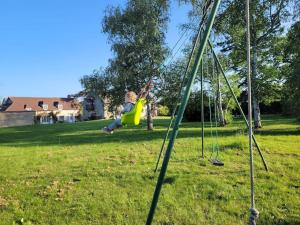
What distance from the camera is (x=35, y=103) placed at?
2403 inches

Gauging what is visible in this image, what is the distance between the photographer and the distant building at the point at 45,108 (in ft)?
191

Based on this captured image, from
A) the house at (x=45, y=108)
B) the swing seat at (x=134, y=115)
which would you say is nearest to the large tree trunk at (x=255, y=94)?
the swing seat at (x=134, y=115)

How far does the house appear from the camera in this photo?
58.3 metres

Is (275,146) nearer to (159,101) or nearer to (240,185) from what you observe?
(240,185)

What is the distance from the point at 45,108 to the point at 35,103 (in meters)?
1.98

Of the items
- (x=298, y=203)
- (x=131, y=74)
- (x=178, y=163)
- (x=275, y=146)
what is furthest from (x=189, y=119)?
(x=298, y=203)

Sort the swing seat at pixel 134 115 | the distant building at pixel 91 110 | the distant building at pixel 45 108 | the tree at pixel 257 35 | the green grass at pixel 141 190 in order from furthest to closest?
the distant building at pixel 91 110 → the distant building at pixel 45 108 → the tree at pixel 257 35 → the green grass at pixel 141 190 → the swing seat at pixel 134 115

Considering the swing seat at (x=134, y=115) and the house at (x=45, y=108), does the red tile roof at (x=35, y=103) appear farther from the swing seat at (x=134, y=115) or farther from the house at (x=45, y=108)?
the swing seat at (x=134, y=115)

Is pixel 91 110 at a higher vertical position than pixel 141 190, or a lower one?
higher

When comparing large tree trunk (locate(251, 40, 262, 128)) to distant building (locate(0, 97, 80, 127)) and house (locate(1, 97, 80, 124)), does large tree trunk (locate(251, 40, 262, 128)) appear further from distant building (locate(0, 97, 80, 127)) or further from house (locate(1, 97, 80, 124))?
house (locate(1, 97, 80, 124))

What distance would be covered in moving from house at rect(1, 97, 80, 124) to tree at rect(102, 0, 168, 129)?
128ft

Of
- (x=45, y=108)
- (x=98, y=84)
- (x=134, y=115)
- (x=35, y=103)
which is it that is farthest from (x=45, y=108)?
(x=134, y=115)

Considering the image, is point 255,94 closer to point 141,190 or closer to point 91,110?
point 141,190

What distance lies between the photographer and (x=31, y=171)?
27.9ft
